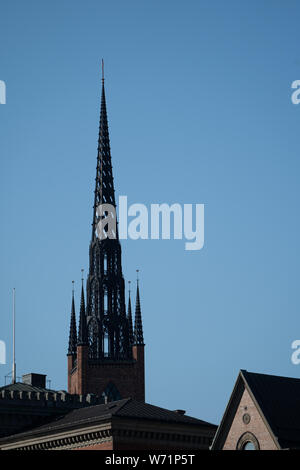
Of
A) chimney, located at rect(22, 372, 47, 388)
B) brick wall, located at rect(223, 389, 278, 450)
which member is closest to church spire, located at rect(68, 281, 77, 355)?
chimney, located at rect(22, 372, 47, 388)

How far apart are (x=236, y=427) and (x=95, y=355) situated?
77672 millimetres

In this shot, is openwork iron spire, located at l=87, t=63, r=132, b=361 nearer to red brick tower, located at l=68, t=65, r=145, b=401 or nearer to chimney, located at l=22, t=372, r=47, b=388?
red brick tower, located at l=68, t=65, r=145, b=401

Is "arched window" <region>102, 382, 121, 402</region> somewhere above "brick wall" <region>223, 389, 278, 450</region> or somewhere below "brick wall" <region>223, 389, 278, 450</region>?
above

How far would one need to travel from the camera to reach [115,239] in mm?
161375

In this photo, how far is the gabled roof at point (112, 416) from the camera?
298ft

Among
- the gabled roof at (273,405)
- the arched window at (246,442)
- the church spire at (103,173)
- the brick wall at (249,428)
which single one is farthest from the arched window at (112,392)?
the arched window at (246,442)

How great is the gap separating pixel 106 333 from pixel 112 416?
6731cm

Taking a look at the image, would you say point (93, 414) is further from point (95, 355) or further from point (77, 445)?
point (95, 355)

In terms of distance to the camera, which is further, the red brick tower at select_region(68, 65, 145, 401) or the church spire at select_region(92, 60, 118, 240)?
the church spire at select_region(92, 60, 118, 240)

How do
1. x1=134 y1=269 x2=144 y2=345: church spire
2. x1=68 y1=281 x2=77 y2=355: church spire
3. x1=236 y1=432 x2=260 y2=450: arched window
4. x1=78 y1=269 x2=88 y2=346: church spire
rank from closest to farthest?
x1=236 y1=432 x2=260 y2=450: arched window < x1=78 y1=269 x2=88 y2=346: church spire < x1=134 y1=269 x2=144 y2=345: church spire < x1=68 y1=281 x2=77 y2=355: church spire

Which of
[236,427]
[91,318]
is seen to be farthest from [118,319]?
[236,427]

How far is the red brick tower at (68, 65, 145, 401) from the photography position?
154 metres

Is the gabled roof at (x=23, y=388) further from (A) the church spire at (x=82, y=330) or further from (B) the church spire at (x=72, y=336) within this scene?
(B) the church spire at (x=72, y=336)

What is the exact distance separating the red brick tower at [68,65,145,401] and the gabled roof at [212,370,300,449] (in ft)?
232
